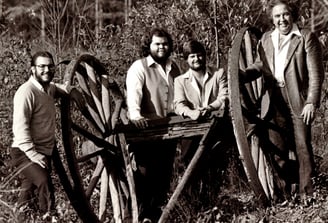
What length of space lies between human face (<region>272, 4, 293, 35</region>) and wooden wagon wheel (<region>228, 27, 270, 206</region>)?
0.27 meters

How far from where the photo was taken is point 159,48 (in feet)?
22.7

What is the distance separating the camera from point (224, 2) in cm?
931

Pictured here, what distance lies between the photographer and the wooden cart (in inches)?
247

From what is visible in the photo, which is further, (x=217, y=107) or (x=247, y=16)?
(x=247, y=16)

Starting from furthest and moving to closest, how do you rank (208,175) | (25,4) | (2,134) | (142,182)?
(25,4)
(2,134)
(208,175)
(142,182)

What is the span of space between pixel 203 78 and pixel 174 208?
1.23 m

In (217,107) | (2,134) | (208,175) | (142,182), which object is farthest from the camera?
(2,134)

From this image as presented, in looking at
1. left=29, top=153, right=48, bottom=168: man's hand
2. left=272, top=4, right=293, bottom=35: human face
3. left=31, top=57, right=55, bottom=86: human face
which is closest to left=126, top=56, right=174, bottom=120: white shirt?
left=31, top=57, right=55, bottom=86: human face

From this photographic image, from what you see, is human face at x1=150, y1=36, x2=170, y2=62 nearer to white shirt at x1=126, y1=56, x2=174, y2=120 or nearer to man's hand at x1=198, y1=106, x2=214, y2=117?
white shirt at x1=126, y1=56, x2=174, y2=120

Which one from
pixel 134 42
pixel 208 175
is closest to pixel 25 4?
pixel 134 42

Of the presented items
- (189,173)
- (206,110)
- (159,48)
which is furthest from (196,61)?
(189,173)

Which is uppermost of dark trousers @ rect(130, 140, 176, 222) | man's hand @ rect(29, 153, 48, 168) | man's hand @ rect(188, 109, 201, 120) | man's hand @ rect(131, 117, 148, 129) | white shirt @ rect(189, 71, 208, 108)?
white shirt @ rect(189, 71, 208, 108)

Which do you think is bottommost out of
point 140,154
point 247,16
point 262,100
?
→ point 140,154

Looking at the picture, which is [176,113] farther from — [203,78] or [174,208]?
[174,208]
